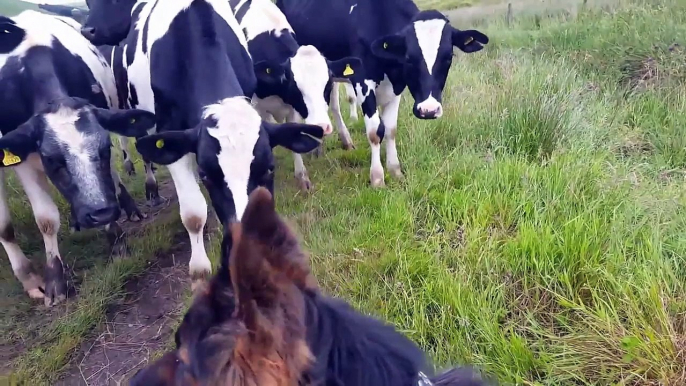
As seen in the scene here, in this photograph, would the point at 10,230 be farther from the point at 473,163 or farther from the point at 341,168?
the point at 473,163

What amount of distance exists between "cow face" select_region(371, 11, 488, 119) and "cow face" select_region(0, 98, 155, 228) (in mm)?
2640

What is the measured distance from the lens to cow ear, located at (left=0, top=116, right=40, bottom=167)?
11.2 feet

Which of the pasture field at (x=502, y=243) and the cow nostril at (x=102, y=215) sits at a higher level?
the cow nostril at (x=102, y=215)

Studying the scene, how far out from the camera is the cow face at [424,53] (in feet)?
16.1

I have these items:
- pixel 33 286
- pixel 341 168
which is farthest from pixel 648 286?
pixel 33 286

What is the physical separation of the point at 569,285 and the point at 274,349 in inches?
83.0

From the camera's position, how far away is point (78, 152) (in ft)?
11.4

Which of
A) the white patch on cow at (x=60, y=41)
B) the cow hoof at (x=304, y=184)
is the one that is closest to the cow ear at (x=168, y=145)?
the white patch on cow at (x=60, y=41)

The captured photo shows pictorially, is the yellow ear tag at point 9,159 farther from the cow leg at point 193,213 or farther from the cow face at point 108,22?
the cow face at point 108,22

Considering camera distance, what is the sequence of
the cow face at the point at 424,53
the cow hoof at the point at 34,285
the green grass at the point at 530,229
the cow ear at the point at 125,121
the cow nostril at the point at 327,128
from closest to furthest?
the green grass at the point at 530,229
the cow ear at the point at 125,121
the cow hoof at the point at 34,285
the cow nostril at the point at 327,128
the cow face at the point at 424,53

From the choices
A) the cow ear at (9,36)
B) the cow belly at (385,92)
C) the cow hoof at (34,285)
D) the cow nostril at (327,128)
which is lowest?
the cow hoof at (34,285)

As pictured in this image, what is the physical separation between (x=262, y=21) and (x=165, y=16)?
1.58m

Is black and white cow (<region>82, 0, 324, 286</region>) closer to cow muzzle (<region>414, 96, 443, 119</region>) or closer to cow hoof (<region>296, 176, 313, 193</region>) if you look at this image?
cow hoof (<region>296, 176, 313, 193</region>)

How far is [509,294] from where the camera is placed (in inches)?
113
